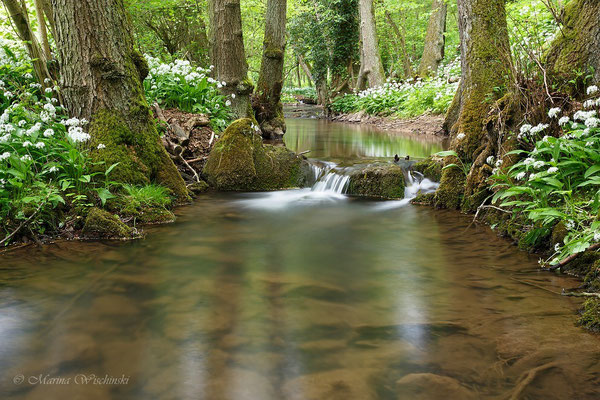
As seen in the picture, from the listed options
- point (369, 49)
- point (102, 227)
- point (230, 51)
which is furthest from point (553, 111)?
point (369, 49)

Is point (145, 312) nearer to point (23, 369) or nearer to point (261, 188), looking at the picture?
point (23, 369)

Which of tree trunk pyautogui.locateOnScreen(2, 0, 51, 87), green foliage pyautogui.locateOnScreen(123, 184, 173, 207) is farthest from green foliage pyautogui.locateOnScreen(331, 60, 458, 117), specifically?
tree trunk pyautogui.locateOnScreen(2, 0, 51, 87)

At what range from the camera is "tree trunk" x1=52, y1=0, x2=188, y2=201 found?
18.8ft

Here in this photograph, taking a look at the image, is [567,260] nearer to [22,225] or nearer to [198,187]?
[22,225]

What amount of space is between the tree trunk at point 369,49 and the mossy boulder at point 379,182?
15.3 meters

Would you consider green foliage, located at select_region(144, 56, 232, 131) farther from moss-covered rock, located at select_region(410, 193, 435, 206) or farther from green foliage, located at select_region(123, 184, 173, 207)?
moss-covered rock, located at select_region(410, 193, 435, 206)

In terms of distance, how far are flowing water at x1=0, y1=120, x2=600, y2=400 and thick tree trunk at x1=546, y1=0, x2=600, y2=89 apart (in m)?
2.17

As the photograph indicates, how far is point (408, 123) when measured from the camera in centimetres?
1731

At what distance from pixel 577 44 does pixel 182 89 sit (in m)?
7.22

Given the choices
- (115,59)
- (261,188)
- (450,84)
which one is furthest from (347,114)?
(115,59)

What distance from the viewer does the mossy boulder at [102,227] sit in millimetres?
5054

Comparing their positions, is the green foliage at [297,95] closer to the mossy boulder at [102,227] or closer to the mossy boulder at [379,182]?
the mossy boulder at [379,182]

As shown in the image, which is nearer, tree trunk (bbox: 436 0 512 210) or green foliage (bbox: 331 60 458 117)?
tree trunk (bbox: 436 0 512 210)

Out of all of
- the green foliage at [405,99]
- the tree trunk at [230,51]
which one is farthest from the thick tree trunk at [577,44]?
the green foliage at [405,99]
